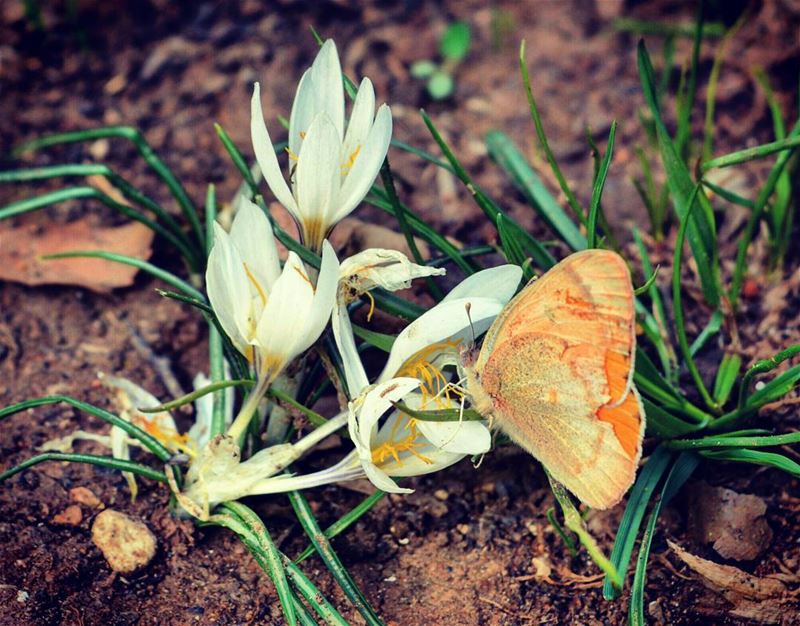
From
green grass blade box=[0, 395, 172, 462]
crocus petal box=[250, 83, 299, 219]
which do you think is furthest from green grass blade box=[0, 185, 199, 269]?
crocus petal box=[250, 83, 299, 219]

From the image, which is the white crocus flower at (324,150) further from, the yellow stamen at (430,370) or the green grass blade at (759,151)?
the green grass blade at (759,151)

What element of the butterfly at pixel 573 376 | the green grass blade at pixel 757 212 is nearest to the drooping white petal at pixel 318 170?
the butterfly at pixel 573 376

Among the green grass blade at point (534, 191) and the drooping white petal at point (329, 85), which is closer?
the drooping white petal at point (329, 85)

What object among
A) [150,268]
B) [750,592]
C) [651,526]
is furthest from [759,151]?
[150,268]

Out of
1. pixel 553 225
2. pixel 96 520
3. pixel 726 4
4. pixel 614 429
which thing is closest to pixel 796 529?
pixel 614 429

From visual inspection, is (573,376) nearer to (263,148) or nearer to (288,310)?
(288,310)

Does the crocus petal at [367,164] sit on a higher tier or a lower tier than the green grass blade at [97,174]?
higher

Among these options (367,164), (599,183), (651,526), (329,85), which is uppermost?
(329,85)
